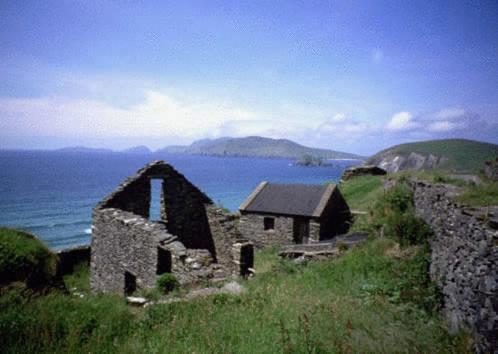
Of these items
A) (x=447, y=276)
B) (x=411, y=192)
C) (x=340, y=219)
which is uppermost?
(x=411, y=192)

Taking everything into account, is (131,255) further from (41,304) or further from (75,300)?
(41,304)

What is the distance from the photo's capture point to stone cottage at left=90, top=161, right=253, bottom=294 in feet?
32.0

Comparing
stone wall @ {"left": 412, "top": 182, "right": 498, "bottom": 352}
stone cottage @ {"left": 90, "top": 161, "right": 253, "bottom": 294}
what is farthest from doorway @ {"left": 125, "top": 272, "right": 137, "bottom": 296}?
stone wall @ {"left": 412, "top": 182, "right": 498, "bottom": 352}

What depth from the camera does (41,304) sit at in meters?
6.41

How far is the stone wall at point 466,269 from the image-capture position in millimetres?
5480

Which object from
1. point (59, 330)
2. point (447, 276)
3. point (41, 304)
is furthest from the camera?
point (447, 276)

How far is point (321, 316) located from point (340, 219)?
64.5 feet

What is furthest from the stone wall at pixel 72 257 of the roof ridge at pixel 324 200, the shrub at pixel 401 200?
the shrub at pixel 401 200

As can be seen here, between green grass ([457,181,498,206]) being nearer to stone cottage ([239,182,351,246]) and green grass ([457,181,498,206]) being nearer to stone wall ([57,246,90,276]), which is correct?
stone cottage ([239,182,351,246])

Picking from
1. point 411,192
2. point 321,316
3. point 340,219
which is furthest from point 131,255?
point 340,219

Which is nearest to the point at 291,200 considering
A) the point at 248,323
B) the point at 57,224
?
the point at 248,323

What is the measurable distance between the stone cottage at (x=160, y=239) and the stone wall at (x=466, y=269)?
6.11 metres

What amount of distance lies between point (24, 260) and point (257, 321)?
22.9 ft

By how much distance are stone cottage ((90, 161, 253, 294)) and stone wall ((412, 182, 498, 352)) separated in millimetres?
6109
